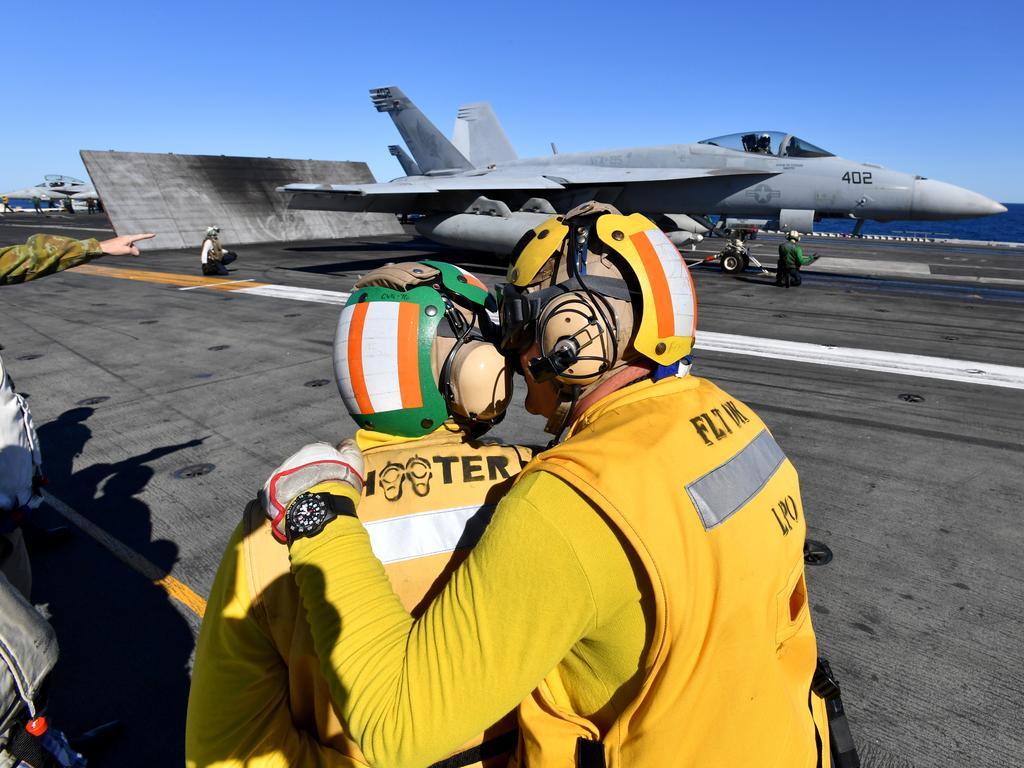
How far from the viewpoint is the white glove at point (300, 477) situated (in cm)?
122

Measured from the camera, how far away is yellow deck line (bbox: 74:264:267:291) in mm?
15664

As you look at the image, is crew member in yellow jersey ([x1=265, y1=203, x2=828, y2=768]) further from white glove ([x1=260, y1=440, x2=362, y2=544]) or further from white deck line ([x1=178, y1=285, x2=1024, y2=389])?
white deck line ([x1=178, y1=285, x2=1024, y2=389])

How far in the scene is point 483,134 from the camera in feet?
94.6

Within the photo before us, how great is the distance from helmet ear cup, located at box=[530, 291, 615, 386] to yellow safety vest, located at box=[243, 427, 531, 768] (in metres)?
0.32

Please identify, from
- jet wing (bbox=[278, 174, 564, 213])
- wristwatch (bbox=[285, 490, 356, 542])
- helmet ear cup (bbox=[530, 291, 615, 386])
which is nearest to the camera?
wristwatch (bbox=[285, 490, 356, 542])

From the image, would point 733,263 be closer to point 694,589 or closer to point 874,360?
point 874,360

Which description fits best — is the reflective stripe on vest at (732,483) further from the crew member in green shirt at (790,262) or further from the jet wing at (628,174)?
the jet wing at (628,174)

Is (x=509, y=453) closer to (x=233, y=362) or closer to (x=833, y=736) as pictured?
(x=833, y=736)

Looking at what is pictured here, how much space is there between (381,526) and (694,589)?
0.73 metres

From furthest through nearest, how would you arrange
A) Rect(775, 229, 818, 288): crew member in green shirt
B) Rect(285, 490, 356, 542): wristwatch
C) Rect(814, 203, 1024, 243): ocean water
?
Rect(814, 203, 1024, 243): ocean water
Rect(775, 229, 818, 288): crew member in green shirt
Rect(285, 490, 356, 542): wristwatch

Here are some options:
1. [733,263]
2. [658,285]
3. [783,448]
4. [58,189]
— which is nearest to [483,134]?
[733,263]

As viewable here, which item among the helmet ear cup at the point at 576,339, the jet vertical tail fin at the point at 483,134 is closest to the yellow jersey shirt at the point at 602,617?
the helmet ear cup at the point at 576,339

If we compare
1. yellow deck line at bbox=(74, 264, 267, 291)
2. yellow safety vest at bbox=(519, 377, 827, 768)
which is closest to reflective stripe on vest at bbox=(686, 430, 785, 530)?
yellow safety vest at bbox=(519, 377, 827, 768)

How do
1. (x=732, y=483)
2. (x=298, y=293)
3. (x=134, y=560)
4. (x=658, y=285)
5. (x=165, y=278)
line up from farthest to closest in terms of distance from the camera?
(x=165, y=278) < (x=298, y=293) < (x=134, y=560) < (x=658, y=285) < (x=732, y=483)
